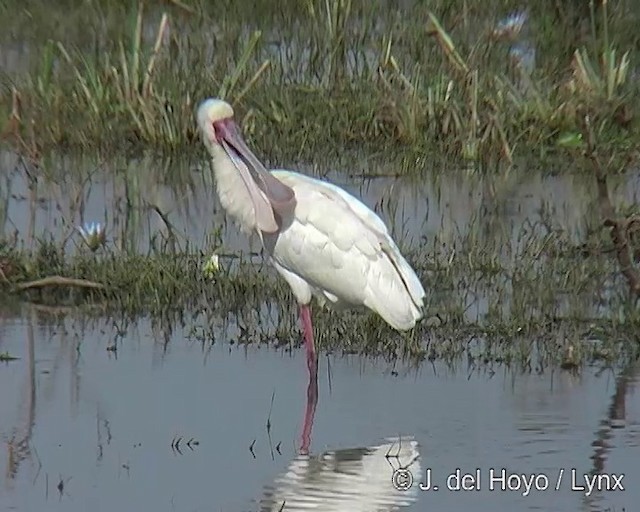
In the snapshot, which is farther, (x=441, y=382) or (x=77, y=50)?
(x=77, y=50)

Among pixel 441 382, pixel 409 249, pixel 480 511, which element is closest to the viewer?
pixel 480 511

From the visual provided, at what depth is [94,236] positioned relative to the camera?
9.71 metres

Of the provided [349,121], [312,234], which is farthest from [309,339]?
[349,121]

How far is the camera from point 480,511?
6715 millimetres

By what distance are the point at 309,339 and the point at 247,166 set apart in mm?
966

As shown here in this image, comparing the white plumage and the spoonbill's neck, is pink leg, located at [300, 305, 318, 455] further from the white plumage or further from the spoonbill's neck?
the spoonbill's neck

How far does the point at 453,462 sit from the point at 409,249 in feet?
9.62

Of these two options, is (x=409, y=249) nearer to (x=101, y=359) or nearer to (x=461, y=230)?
(x=461, y=230)

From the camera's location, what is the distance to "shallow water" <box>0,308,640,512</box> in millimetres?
6863

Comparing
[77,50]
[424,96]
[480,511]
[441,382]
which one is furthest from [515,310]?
[77,50]

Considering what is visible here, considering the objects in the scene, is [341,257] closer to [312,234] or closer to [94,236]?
[312,234]

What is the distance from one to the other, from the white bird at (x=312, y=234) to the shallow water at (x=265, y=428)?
27 centimetres

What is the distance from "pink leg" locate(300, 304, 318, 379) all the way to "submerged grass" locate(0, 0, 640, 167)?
2.62 metres

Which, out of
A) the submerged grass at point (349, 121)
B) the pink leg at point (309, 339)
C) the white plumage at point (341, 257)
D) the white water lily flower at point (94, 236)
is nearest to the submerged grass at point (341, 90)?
the submerged grass at point (349, 121)
